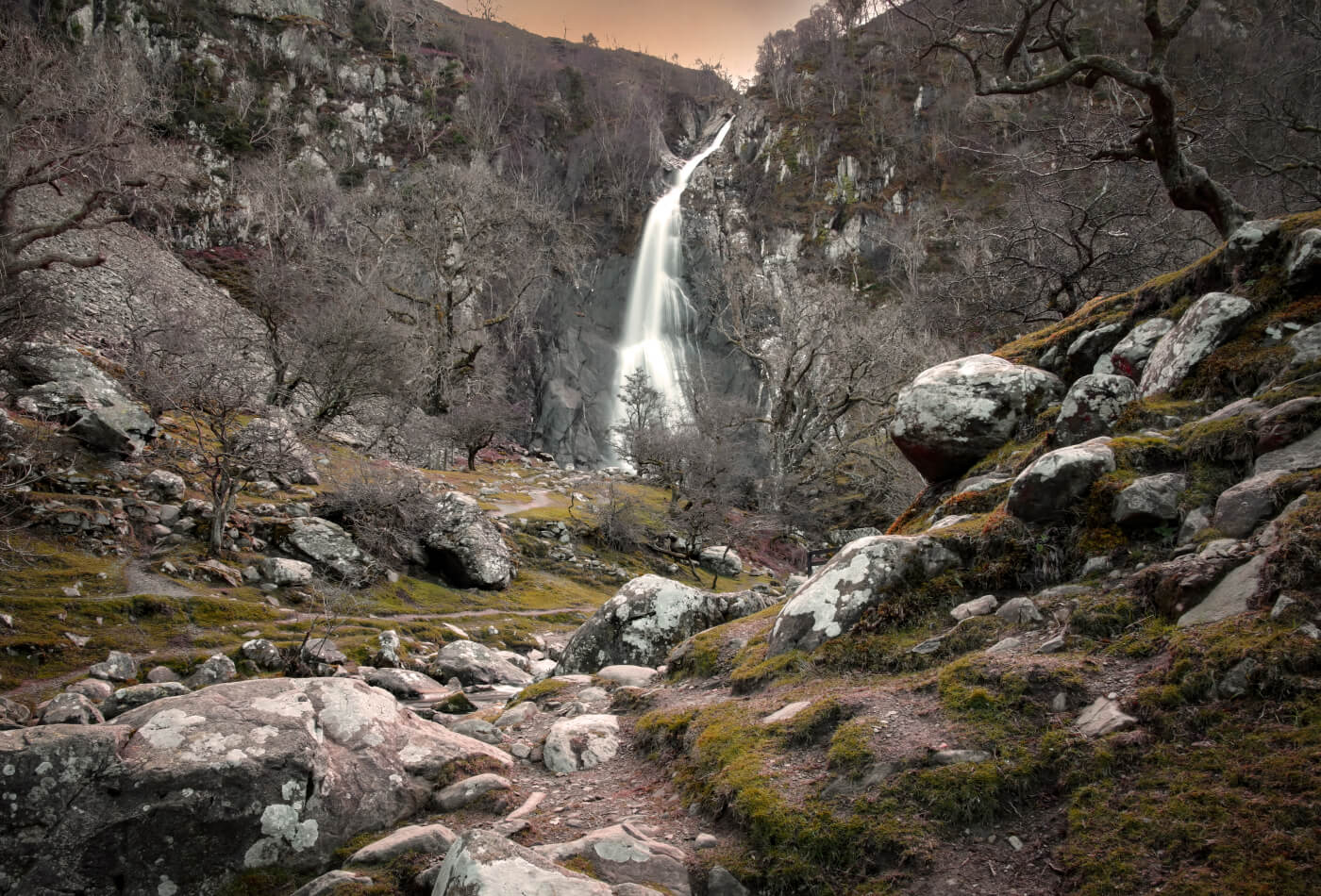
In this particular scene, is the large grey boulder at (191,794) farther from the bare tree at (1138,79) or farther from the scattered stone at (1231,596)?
the bare tree at (1138,79)

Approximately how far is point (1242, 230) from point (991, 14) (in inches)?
322

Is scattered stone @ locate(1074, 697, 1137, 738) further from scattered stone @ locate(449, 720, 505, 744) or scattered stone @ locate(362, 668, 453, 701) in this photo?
scattered stone @ locate(362, 668, 453, 701)

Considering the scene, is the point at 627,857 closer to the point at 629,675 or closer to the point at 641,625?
the point at 629,675

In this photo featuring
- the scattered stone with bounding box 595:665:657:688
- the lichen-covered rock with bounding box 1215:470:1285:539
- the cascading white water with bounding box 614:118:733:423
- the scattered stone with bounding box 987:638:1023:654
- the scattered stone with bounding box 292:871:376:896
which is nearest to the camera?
the scattered stone with bounding box 292:871:376:896

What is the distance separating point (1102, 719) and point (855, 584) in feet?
9.24

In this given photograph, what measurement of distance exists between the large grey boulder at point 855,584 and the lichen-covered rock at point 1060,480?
0.85m

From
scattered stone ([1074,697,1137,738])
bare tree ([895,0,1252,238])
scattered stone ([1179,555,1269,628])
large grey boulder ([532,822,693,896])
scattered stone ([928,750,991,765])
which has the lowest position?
large grey boulder ([532,822,693,896])

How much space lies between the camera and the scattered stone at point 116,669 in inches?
407

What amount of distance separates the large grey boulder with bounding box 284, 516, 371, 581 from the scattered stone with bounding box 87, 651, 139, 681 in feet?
20.3

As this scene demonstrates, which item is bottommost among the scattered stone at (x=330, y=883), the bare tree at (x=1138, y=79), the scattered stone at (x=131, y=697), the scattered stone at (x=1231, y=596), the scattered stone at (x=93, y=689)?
the scattered stone at (x=93, y=689)

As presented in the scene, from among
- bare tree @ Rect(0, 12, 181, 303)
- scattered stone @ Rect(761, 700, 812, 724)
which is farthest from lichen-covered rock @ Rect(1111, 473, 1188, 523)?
bare tree @ Rect(0, 12, 181, 303)

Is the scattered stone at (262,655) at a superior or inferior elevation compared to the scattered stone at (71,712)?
inferior

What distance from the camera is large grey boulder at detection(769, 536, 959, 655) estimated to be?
6773mm

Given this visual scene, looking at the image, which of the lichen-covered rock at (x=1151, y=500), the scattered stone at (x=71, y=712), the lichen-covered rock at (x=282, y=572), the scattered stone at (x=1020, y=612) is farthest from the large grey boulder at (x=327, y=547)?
the lichen-covered rock at (x=1151, y=500)
